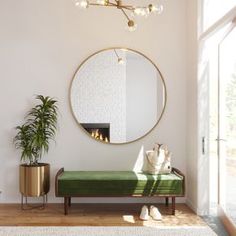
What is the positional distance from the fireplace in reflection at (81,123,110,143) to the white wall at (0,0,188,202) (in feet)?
0.30

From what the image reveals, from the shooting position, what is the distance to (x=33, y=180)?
4.77 metres

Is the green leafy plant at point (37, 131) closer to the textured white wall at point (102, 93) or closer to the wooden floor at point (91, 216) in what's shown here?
the textured white wall at point (102, 93)

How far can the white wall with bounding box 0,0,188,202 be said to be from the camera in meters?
5.21

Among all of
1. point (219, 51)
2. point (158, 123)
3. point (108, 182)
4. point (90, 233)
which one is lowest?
point (90, 233)

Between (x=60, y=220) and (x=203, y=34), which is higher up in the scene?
(x=203, y=34)

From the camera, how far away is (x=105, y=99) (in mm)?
5234

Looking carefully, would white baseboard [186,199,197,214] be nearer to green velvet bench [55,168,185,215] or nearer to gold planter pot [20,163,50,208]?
green velvet bench [55,168,185,215]

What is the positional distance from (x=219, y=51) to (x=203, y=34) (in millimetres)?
299

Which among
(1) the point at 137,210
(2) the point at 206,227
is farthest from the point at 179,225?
(1) the point at 137,210

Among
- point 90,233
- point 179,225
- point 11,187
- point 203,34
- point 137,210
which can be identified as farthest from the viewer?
point 11,187

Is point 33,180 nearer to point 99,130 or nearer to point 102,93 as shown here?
point 99,130

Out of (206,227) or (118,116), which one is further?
(118,116)

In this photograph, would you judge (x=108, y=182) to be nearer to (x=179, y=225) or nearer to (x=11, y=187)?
(x=179, y=225)

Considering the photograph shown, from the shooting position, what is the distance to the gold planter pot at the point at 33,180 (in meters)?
4.77
